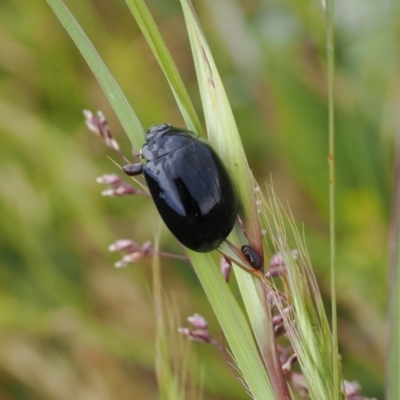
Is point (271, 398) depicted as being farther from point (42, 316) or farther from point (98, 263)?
point (98, 263)

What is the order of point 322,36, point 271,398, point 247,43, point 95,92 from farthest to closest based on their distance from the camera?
point 95,92 → point 247,43 → point 322,36 → point 271,398

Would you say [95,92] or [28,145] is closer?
[28,145]

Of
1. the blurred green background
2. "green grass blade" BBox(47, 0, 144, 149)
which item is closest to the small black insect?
"green grass blade" BBox(47, 0, 144, 149)

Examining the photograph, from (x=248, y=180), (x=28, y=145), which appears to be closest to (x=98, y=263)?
(x=28, y=145)

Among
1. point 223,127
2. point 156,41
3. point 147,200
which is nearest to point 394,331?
point 223,127

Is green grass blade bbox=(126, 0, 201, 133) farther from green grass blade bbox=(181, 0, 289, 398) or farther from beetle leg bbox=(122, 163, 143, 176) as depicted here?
A: beetle leg bbox=(122, 163, 143, 176)

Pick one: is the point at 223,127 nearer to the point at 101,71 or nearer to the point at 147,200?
the point at 101,71
